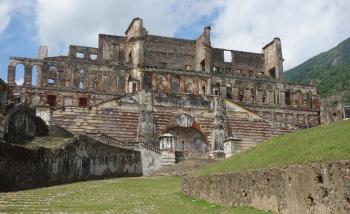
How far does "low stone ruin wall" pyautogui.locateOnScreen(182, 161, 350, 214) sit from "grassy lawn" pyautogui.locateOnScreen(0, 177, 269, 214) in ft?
1.43

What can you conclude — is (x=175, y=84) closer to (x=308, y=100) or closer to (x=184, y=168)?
(x=308, y=100)

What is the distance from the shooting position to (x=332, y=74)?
85000mm

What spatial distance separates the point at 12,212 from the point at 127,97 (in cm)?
3144

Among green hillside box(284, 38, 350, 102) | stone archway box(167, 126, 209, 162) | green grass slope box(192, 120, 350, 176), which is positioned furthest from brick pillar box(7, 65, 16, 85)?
green grass slope box(192, 120, 350, 176)

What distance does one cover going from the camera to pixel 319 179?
378 inches

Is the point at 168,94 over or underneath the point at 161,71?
underneath

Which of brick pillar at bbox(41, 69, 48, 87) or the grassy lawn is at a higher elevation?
brick pillar at bbox(41, 69, 48, 87)

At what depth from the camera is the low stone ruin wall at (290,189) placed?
29.6ft

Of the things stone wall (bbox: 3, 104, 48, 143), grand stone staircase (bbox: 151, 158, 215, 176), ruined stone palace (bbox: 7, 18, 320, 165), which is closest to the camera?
stone wall (bbox: 3, 104, 48, 143)

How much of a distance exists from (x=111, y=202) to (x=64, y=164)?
985 cm

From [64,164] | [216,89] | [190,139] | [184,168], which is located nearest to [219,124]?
[190,139]

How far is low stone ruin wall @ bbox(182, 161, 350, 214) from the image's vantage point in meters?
9.02

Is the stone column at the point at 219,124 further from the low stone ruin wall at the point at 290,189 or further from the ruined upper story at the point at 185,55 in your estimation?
the low stone ruin wall at the point at 290,189

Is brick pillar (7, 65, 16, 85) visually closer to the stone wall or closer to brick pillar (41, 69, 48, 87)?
brick pillar (41, 69, 48, 87)
